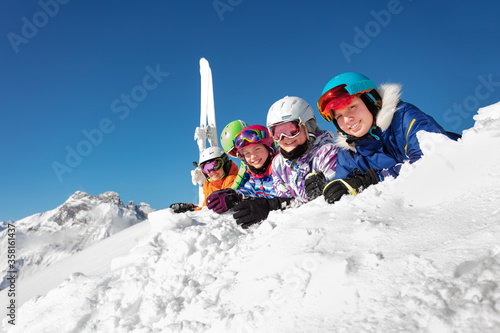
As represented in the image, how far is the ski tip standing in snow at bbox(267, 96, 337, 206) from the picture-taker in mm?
3986

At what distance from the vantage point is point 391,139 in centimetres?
310

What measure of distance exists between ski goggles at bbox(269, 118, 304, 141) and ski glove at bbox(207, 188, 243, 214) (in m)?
1.29

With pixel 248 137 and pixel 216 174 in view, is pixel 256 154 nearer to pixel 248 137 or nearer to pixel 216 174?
pixel 248 137

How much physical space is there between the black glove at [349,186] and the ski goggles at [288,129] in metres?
1.28

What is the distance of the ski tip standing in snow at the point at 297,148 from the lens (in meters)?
3.99

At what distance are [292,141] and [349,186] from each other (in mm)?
1393

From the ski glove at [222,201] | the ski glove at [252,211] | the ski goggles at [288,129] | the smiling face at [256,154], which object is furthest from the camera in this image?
the smiling face at [256,154]

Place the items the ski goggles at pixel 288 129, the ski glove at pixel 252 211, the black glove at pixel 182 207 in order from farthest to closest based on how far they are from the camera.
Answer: the black glove at pixel 182 207 < the ski goggles at pixel 288 129 < the ski glove at pixel 252 211

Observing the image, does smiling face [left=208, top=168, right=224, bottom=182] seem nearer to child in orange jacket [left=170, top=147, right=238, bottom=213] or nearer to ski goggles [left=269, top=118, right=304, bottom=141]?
child in orange jacket [left=170, top=147, right=238, bottom=213]

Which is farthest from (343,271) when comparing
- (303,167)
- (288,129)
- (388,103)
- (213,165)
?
(213,165)

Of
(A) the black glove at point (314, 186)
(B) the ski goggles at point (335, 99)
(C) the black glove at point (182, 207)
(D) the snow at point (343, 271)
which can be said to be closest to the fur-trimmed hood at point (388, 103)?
(B) the ski goggles at point (335, 99)

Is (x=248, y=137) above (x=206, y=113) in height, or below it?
below

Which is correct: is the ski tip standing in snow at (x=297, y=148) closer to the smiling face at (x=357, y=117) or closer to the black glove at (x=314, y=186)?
the black glove at (x=314, y=186)

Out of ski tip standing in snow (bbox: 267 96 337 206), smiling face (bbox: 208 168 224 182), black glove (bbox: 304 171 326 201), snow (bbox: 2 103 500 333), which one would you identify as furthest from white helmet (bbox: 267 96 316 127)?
smiling face (bbox: 208 168 224 182)
